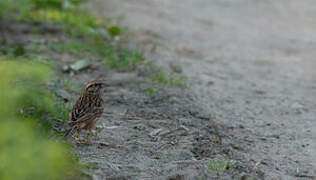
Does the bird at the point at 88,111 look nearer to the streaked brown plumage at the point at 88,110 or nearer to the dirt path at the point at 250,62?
the streaked brown plumage at the point at 88,110

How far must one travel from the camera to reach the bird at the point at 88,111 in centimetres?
628

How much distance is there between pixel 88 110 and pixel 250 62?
518 cm

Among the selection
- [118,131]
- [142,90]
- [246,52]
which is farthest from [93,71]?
[246,52]

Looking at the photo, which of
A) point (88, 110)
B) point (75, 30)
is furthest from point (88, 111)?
point (75, 30)

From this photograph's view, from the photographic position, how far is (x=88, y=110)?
252 inches

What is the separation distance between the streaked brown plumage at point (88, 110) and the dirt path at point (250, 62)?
1.59 metres

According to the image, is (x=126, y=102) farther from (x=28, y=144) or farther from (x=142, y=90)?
(x=28, y=144)

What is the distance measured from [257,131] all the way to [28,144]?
4223mm

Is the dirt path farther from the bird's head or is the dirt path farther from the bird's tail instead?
the bird's tail

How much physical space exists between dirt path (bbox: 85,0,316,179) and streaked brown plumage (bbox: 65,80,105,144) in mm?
1591

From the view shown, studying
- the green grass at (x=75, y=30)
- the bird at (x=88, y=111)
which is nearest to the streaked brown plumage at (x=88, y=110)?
the bird at (x=88, y=111)

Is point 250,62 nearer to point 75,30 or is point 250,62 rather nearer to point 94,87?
point 75,30

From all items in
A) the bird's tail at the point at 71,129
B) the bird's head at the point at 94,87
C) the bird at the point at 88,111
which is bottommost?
the bird's tail at the point at 71,129

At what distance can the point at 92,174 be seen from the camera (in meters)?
5.13
